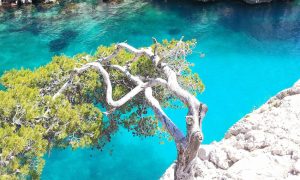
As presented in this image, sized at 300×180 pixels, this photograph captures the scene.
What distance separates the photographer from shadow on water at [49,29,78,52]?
99.9ft

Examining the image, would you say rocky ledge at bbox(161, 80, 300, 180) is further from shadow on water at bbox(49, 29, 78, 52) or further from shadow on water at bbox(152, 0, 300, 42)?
shadow on water at bbox(49, 29, 78, 52)

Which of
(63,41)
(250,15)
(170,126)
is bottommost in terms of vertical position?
(170,126)

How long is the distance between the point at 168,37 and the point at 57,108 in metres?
19.8

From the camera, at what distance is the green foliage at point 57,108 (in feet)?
37.4

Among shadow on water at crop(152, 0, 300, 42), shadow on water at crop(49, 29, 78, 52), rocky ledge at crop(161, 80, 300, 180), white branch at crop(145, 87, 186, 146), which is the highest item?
shadow on water at crop(152, 0, 300, 42)

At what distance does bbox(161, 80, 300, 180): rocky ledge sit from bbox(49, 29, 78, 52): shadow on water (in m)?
18.3

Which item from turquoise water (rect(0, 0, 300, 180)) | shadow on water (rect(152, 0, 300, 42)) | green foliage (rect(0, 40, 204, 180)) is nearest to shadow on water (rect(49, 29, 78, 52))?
turquoise water (rect(0, 0, 300, 180))

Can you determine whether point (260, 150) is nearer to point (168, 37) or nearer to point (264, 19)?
point (168, 37)

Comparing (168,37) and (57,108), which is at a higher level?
(168,37)

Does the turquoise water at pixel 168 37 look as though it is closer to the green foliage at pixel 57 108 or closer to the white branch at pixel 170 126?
the green foliage at pixel 57 108

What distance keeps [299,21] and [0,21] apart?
91.6 feet

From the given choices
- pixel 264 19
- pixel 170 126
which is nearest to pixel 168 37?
pixel 264 19

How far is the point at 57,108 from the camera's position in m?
13.1

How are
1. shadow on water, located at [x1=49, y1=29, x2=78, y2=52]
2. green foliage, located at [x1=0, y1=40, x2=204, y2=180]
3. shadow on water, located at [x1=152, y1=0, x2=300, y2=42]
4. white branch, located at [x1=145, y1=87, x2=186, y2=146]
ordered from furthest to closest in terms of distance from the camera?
shadow on water, located at [x1=152, y1=0, x2=300, y2=42], shadow on water, located at [x1=49, y1=29, x2=78, y2=52], green foliage, located at [x1=0, y1=40, x2=204, y2=180], white branch, located at [x1=145, y1=87, x2=186, y2=146]
